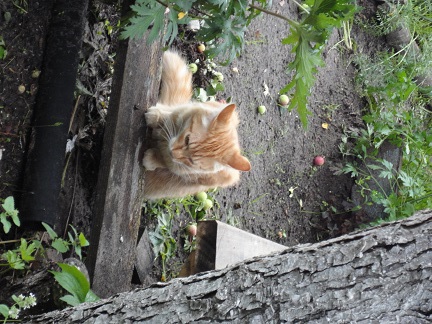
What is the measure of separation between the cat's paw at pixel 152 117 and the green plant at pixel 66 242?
0.62 meters

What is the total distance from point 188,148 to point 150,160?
0.67ft

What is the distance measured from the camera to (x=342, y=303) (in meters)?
1.36

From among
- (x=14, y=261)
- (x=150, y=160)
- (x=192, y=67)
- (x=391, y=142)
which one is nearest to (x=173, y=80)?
(x=192, y=67)

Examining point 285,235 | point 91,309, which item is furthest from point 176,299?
point 285,235

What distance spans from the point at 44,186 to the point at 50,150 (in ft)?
0.55

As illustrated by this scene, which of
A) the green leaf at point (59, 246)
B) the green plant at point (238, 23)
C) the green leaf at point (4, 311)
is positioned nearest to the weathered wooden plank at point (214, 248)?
the green leaf at point (59, 246)

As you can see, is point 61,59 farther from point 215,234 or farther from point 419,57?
point 419,57

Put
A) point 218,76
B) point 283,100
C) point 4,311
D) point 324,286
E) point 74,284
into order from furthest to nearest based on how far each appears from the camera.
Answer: point 283,100, point 218,76, point 74,284, point 4,311, point 324,286

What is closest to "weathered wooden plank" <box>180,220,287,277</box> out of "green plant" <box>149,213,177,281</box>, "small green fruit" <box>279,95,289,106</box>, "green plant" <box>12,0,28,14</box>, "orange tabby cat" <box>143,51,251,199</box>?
"orange tabby cat" <box>143,51,251,199</box>

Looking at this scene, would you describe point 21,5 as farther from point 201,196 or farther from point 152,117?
point 201,196

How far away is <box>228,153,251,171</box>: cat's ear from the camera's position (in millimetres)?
2715

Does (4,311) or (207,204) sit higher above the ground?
(207,204)

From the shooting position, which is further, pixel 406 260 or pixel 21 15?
pixel 21 15

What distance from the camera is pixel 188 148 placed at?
2.77m
